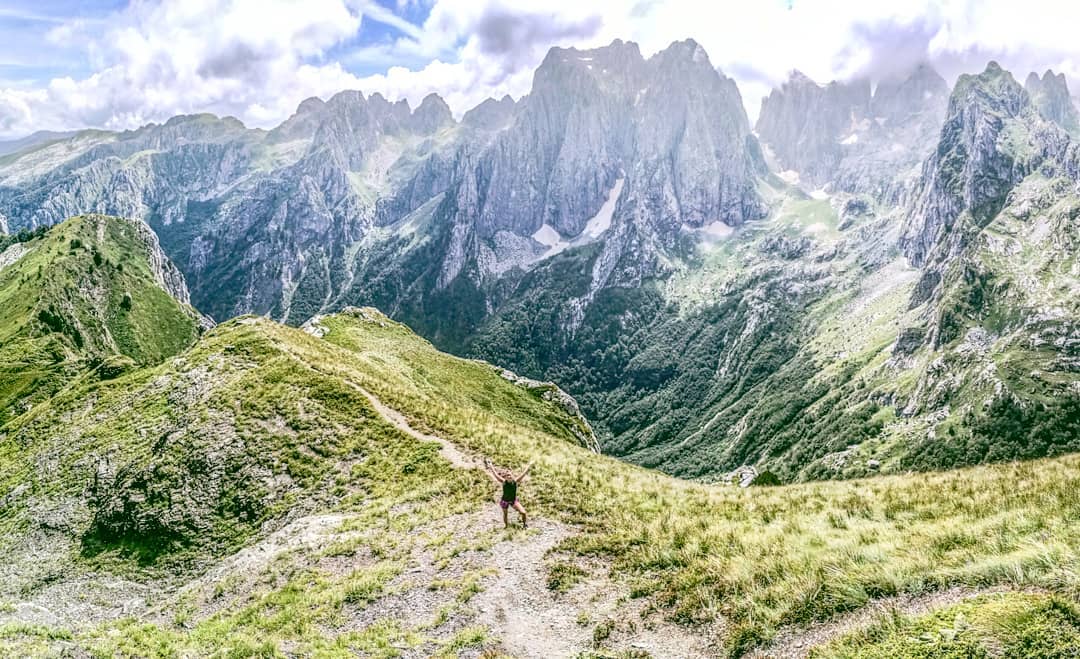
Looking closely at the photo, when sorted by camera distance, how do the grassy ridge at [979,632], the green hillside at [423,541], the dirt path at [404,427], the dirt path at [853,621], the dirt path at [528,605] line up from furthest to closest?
the dirt path at [404,427] < the dirt path at [528,605] < the green hillside at [423,541] < the dirt path at [853,621] < the grassy ridge at [979,632]

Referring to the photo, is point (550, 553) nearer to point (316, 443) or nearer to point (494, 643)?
point (494, 643)

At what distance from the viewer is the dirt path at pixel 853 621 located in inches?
603

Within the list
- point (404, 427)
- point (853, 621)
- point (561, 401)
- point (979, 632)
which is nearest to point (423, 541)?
point (404, 427)

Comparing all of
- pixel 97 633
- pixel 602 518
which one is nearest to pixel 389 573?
pixel 602 518

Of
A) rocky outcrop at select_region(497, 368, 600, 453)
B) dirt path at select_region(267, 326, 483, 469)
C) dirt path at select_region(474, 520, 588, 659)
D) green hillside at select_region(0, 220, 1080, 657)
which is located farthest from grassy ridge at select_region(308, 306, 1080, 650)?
rocky outcrop at select_region(497, 368, 600, 453)

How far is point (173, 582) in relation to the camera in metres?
34.4

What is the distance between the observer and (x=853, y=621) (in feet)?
53.3

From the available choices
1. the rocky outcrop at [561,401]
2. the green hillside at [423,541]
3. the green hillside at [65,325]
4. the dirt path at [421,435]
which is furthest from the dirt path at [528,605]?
the rocky outcrop at [561,401]

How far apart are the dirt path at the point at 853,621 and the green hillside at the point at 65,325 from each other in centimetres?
6883

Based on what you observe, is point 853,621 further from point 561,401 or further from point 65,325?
point 65,325

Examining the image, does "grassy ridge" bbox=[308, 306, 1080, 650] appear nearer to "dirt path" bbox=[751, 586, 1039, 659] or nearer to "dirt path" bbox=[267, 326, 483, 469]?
"dirt path" bbox=[751, 586, 1039, 659]

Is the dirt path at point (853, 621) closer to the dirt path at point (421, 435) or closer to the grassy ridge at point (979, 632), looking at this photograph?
the grassy ridge at point (979, 632)

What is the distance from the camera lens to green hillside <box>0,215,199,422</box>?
110 meters

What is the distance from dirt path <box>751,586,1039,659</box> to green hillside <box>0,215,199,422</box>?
2710 inches
